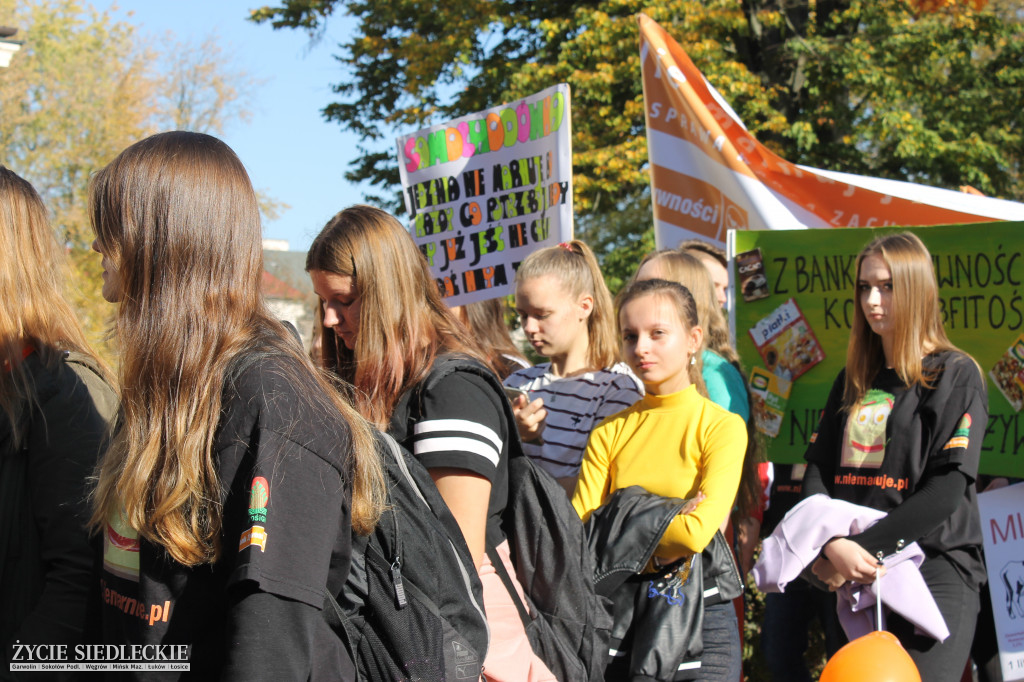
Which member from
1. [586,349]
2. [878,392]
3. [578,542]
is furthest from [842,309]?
[578,542]

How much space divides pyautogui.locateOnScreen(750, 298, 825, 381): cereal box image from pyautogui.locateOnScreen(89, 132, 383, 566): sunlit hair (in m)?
3.25

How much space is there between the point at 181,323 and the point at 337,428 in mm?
298

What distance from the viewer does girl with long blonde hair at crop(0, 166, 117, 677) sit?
6.67 ft

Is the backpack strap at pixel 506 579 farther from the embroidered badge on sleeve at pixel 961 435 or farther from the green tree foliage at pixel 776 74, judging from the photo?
the green tree foliage at pixel 776 74

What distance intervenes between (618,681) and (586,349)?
135cm

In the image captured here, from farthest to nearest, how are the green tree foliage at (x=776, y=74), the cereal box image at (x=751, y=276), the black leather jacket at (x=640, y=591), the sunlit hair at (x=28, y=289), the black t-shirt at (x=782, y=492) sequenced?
the green tree foliage at (x=776, y=74) < the cereal box image at (x=751, y=276) < the black t-shirt at (x=782, y=492) < the black leather jacket at (x=640, y=591) < the sunlit hair at (x=28, y=289)

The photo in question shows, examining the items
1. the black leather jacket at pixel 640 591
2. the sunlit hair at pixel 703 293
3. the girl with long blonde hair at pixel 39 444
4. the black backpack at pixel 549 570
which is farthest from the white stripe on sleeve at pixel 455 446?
the sunlit hair at pixel 703 293

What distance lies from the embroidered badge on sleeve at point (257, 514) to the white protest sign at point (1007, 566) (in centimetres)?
320

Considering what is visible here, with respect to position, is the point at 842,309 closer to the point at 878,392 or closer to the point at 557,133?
the point at 878,392

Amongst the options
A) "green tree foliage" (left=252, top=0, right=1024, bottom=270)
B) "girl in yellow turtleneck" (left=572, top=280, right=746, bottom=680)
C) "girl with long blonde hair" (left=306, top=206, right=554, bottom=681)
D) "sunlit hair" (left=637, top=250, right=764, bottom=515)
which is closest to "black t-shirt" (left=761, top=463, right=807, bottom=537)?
"sunlit hair" (left=637, top=250, right=764, bottom=515)

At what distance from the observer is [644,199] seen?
15727 mm

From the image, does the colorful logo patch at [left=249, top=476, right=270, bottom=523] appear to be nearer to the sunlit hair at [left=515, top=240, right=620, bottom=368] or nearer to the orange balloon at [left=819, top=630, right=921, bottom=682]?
the orange balloon at [left=819, top=630, right=921, bottom=682]

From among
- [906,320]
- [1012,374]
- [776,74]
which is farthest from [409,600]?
[776,74]

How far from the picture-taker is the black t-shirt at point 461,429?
2016mm
